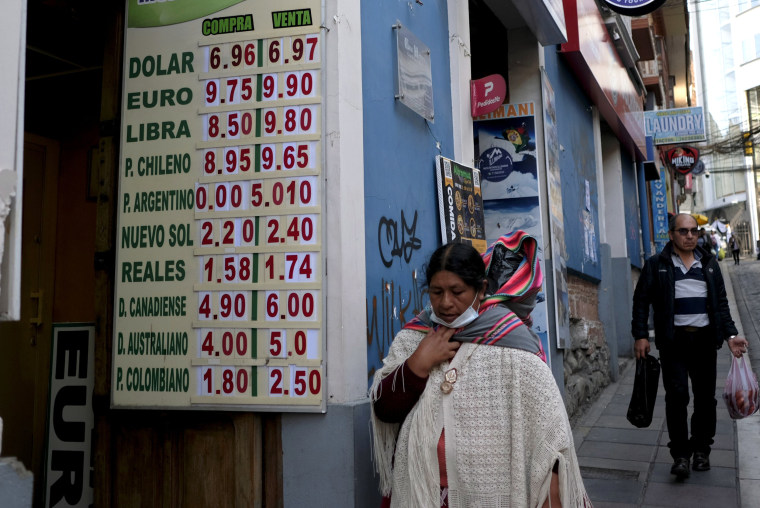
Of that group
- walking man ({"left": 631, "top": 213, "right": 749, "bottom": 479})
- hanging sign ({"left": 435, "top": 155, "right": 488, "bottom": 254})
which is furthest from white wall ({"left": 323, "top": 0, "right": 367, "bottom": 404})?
walking man ({"left": 631, "top": 213, "right": 749, "bottom": 479})

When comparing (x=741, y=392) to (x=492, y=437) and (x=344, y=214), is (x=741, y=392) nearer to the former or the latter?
(x=344, y=214)

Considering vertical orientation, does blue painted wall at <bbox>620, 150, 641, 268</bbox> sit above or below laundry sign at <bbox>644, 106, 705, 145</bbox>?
below

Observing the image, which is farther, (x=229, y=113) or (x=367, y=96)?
(x=367, y=96)

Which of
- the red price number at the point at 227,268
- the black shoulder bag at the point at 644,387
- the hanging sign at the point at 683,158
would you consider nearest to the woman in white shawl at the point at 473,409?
the red price number at the point at 227,268

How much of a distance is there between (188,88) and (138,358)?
4.57 ft

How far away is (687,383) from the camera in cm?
556

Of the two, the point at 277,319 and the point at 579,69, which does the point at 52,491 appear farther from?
the point at 579,69

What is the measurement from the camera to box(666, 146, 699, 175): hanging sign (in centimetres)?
2323

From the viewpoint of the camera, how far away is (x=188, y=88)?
3.84m

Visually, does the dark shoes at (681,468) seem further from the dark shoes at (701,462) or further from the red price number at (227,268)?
the red price number at (227,268)

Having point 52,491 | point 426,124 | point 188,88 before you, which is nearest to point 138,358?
point 52,491

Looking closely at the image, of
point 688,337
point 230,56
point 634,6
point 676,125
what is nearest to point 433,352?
point 230,56

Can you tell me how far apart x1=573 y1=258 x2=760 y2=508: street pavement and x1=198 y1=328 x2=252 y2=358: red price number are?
2901mm

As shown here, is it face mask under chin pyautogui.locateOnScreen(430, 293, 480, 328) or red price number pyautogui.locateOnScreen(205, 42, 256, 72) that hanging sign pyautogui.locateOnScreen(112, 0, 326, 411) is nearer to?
red price number pyautogui.locateOnScreen(205, 42, 256, 72)
